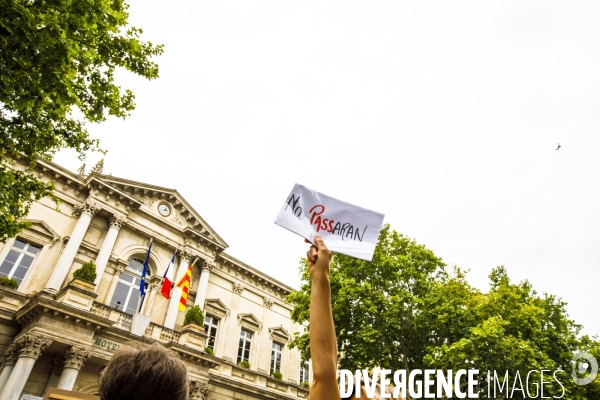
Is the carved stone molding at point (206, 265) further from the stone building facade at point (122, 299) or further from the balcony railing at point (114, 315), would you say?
the balcony railing at point (114, 315)

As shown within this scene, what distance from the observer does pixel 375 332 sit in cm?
1531

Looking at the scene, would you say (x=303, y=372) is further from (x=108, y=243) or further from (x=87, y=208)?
(x=87, y=208)

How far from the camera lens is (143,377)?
1.63m

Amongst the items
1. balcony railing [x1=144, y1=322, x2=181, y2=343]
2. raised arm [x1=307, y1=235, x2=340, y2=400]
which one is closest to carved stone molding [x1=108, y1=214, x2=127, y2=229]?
balcony railing [x1=144, y1=322, x2=181, y2=343]

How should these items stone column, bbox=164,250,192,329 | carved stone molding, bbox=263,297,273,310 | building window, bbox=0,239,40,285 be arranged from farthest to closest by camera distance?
1. carved stone molding, bbox=263,297,273,310
2. stone column, bbox=164,250,192,329
3. building window, bbox=0,239,40,285

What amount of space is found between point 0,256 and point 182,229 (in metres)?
Result: 8.26

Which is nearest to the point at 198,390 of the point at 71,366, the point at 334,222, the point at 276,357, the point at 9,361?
the point at 71,366

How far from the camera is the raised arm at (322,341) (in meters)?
1.69

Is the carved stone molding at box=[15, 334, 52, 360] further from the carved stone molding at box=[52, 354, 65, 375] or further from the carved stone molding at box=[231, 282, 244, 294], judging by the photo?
the carved stone molding at box=[231, 282, 244, 294]

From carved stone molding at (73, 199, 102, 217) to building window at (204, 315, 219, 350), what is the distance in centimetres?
→ 849

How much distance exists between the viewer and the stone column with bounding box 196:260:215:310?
2058 centimetres

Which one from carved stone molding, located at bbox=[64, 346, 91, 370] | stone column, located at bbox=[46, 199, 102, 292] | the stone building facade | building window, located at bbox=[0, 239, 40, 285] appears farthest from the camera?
stone column, located at bbox=[46, 199, 102, 292]

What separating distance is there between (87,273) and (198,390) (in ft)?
23.2

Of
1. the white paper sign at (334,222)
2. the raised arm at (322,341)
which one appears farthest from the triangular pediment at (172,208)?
the raised arm at (322,341)
